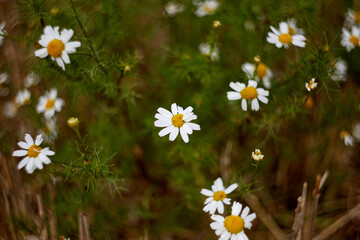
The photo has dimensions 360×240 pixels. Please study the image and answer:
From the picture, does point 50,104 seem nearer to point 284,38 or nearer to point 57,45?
point 57,45

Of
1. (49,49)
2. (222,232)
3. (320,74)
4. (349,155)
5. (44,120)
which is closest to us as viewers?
(222,232)

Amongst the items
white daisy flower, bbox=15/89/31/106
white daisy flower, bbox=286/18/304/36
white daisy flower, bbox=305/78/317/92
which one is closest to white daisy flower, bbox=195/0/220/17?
white daisy flower, bbox=286/18/304/36

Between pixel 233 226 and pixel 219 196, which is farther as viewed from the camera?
pixel 219 196

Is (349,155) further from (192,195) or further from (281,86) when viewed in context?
(192,195)

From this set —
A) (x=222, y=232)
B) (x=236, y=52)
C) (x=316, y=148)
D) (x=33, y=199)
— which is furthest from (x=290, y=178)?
(x=33, y=199)

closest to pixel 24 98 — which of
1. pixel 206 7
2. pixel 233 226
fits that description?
pixel 206 7

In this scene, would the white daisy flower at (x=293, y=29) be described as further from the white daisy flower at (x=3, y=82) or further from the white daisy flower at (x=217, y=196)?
the white daisy flower at (x=3, y=82)

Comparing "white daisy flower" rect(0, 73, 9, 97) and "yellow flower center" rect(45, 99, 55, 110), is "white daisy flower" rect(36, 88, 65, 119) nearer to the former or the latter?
"yellow flower center" rect(45, 99, 55, 110)
